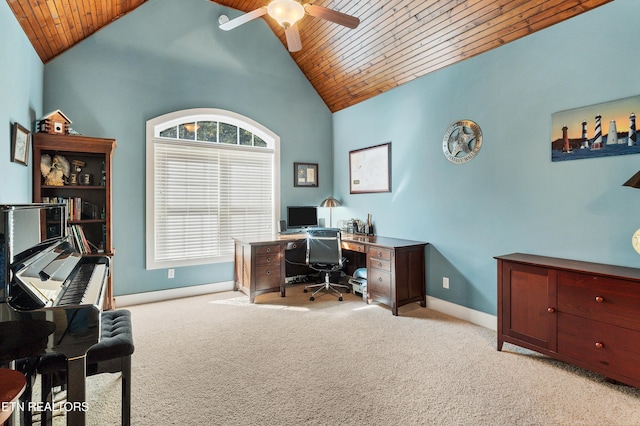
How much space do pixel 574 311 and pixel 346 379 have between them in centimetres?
168

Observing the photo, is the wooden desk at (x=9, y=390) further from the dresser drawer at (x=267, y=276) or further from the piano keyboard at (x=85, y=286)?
the dresser drawer at (x=267, y=276)

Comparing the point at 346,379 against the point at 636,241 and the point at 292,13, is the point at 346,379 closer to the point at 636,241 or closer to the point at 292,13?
the point at 636,241

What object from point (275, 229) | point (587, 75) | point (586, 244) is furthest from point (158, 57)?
point (586, 244)

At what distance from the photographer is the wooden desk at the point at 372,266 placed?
3557 millimetres

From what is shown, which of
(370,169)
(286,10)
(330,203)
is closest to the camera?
(286,10)

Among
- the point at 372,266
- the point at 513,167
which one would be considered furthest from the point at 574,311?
the point at 372,266

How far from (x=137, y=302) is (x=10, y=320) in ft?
9.06

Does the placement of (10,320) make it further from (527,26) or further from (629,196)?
(527,26)

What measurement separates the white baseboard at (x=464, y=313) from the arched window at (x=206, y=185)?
257cm

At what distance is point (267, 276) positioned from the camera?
13.3ft

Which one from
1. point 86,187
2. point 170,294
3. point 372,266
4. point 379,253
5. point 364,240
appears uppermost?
point 86,187

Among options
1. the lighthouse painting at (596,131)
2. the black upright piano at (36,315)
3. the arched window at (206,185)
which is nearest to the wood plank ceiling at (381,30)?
the lighthouse painting at (596,131)

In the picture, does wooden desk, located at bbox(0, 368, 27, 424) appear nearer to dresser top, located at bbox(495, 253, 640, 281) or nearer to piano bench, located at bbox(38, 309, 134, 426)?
piano bench, located at bbox(38, 309, 134, 426)

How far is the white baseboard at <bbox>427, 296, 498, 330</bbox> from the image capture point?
3.12 metres
